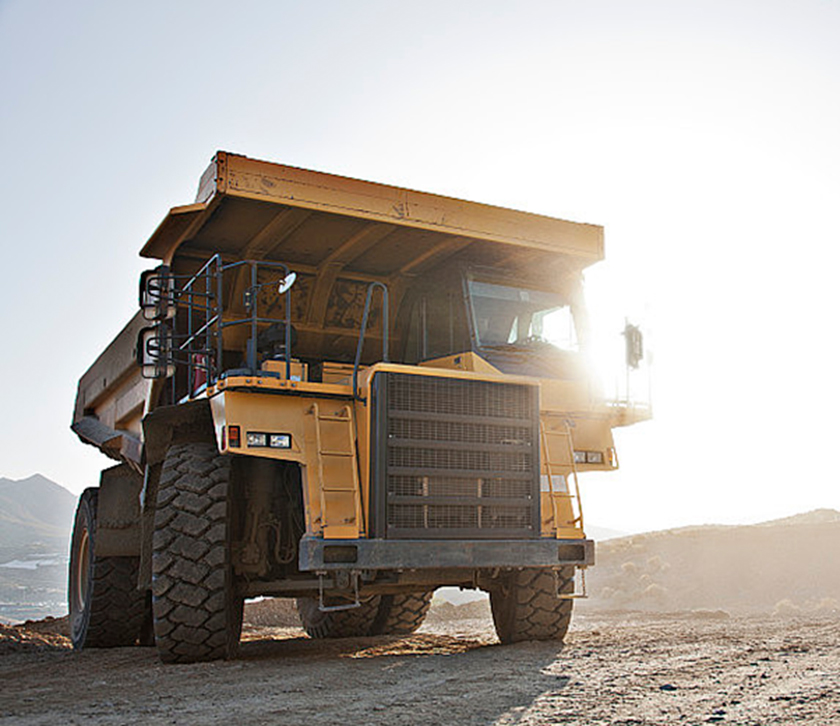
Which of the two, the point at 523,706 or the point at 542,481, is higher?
the point at 542,481

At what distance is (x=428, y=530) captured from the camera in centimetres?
786

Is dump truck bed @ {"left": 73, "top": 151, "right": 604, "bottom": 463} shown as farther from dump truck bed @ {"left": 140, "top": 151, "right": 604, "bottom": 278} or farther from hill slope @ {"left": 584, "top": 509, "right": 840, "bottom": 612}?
hill slope @ {"left": 584, "top": 509, "right": 840, "bottom": 612}

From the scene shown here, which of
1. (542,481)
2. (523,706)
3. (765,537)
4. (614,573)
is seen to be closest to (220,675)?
(523,706)

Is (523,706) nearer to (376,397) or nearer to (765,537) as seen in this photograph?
(376,397)

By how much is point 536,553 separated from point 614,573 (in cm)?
1601

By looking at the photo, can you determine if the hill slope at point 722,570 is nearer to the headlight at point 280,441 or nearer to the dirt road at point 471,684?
the dirt road at point 471,684

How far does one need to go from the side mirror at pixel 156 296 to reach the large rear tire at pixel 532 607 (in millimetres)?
3632

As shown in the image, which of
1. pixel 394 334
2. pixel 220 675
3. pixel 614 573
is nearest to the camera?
pixel 220 675

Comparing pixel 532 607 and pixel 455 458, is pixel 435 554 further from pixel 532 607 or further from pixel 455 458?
pixel 532 607

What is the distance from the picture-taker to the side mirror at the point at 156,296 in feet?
27.6

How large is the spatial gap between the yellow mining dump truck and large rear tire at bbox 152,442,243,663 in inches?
0.6

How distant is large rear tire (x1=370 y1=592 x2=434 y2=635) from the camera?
11.6 metres

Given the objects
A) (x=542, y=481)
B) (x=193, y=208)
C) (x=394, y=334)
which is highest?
(x=193, y=208)

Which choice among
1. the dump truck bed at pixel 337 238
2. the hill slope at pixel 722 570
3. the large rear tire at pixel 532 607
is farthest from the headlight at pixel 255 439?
the hill slope at pixel 722 570
